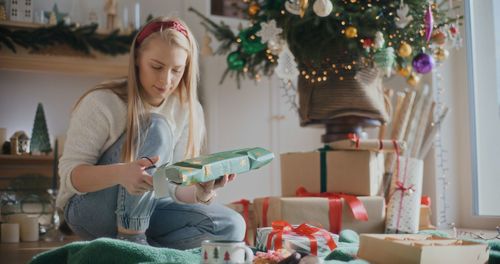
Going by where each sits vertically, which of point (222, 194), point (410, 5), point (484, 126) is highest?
point (410, 5)

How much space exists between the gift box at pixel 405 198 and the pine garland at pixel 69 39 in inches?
66.8

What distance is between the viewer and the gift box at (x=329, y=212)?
1.72 metres

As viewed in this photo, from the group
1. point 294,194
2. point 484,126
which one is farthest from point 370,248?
point 484,126

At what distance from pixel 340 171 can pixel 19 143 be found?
1.78 m

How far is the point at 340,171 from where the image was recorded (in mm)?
1869

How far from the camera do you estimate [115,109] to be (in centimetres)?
127

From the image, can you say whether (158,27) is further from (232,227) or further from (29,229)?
(29,229)

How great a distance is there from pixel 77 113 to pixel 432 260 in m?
0.77

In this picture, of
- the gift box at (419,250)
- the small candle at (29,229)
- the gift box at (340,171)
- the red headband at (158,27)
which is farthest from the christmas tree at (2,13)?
the gift box at (419,250)

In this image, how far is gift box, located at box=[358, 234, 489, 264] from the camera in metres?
0.92

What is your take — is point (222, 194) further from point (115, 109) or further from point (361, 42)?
point (115, 109)

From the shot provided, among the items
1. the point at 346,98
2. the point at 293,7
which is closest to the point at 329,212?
the point at 346,98

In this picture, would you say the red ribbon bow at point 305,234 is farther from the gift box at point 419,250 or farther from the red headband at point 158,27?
the red headband at point 158,27

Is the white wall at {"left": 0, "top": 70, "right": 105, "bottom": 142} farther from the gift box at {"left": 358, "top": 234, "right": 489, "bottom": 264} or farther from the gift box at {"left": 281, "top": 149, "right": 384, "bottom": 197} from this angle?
the gift box at {"left": 358, "top": 234, "right": 489, "bottom": 264}
